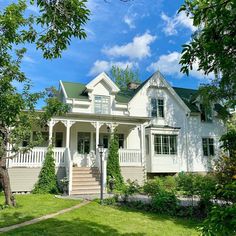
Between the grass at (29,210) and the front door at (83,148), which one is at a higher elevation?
the front door at (83,148)

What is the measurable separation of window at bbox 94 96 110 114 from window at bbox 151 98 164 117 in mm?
4226

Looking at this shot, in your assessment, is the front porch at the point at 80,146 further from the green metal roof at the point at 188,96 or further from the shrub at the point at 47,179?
the green metal roof at the point at 188,96

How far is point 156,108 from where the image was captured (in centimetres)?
2327

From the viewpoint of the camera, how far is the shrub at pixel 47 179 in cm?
1571

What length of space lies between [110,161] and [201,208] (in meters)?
8.63

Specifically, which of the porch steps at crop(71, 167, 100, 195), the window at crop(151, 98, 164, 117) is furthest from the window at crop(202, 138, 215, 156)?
the porch steps at crop(71, 167, 100, 195)

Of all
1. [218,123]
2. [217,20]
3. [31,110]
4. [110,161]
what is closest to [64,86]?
[110,161]

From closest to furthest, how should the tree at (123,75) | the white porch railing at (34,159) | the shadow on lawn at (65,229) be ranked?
the shadow on lawn at (65,229) → the white porch railing at (34,159) → the tree at (123,75)

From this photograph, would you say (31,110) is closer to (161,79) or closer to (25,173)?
(25,173)

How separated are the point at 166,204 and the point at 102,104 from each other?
476 inches

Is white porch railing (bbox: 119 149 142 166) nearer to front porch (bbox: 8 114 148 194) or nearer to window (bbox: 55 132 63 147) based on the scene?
front porch (bbox: 8 114 148 194)

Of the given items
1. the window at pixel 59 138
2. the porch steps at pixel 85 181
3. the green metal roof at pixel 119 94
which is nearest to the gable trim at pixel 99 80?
the green metal roof at pixel 119 94

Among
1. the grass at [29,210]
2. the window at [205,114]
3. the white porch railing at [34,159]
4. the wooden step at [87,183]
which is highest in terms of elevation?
the window at [205,114]

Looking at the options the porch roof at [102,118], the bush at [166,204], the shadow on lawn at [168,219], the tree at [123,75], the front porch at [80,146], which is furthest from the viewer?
the tree at [123,75]
